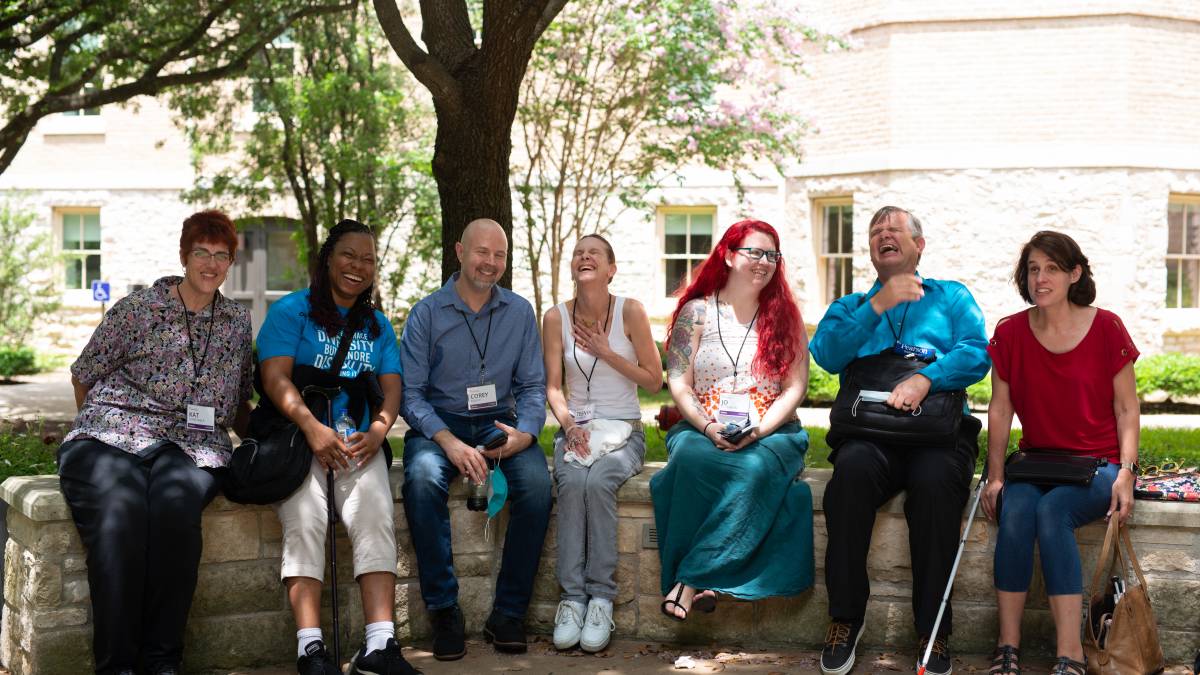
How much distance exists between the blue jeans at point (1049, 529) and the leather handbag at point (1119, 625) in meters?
0.09

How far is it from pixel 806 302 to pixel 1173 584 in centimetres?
1187

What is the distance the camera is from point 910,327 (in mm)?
4723

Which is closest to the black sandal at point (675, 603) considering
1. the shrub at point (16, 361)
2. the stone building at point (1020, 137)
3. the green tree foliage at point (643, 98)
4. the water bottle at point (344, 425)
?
the water bottle at point (344, 425)

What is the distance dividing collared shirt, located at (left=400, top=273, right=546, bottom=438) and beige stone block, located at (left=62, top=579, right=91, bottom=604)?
4.25 feet

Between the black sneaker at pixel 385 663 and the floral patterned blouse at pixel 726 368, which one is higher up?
the floral patterned blouse at pixel 726 368

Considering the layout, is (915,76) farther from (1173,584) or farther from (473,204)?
(1173,584)

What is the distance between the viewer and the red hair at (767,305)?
4.88 meters

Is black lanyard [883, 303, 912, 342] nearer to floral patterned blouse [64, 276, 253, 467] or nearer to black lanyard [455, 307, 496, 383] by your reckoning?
black lanyard [455, 307, 496, 383]

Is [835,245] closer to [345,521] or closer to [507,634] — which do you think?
[507,634]

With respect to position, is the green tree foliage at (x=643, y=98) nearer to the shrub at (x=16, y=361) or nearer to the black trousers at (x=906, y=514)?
the shrub at (x=16, y=361)

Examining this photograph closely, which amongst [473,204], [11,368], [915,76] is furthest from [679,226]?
[473,204]

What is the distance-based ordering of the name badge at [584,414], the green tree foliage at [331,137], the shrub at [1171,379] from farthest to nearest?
1. the green tree foliage at [331,137]
2. the shrub at [1171,379]
3. the name badge at [584,414]

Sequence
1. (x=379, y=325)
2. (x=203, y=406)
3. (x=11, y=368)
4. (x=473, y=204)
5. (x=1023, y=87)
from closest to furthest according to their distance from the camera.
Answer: (x=203, y=406) < (x=379, y=325) < (x=473, y=204) < (x=1023, y=87) < (x=11, y=368)

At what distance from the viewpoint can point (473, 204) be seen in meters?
6.49
